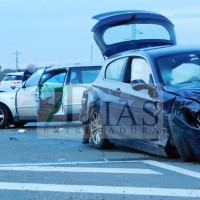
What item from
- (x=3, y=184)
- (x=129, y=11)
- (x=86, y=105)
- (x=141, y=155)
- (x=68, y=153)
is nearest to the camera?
(x=3, y=184)

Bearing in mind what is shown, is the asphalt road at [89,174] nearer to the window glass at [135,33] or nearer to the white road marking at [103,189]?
the white road marking at [103,189]

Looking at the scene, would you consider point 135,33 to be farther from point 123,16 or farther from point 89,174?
point 89,174

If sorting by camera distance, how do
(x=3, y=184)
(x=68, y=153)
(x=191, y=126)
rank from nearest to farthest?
(x=3, y=184) < (x=191, y=126) < (x=68, y=153)

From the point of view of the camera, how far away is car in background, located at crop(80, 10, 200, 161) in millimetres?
8414

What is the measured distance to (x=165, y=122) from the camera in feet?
28.4

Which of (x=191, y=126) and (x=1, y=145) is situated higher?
(x=191, y=126)

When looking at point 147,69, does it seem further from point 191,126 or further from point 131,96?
point 191,126

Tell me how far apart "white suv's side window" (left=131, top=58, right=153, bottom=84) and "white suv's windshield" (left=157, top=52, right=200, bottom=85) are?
0.22 m

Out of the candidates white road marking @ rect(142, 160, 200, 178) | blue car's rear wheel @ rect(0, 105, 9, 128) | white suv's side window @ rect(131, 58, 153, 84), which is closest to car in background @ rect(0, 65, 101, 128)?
blue car's rear wheel @ rect(0, 105, 9, 128)

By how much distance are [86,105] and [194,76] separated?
2.90 m

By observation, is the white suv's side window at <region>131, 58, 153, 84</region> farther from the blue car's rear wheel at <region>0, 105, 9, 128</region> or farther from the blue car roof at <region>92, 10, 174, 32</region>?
the blue car's rear wheel at <region>0, 105, 9, 128</region>

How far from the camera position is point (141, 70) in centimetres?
986

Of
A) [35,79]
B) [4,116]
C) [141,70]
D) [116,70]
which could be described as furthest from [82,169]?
[4,116]

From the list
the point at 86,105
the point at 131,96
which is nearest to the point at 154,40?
the point at 86,105
